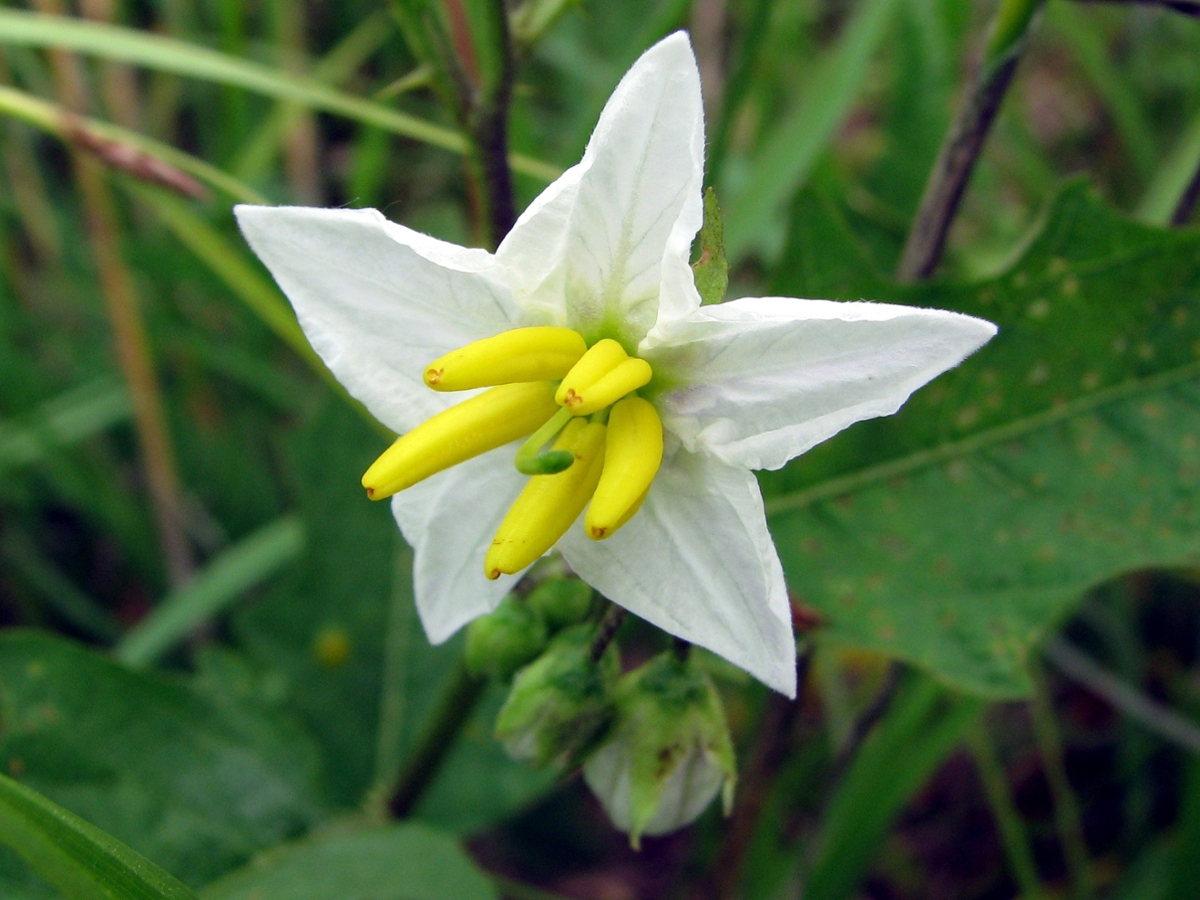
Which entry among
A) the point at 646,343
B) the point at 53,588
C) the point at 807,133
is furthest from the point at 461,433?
the point at 53,588

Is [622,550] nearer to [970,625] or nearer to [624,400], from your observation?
[624,400]

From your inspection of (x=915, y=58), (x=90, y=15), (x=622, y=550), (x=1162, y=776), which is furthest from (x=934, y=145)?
(x=90, y=15)

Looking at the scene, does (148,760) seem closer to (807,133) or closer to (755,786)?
(755,786)

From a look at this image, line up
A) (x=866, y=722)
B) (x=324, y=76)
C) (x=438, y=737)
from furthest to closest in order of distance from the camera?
(x=324, y=76) → (x=866, y=722) → (x=438, y=737)

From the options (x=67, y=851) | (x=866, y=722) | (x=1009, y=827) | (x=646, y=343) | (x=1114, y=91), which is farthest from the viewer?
(x=1114, y=91)

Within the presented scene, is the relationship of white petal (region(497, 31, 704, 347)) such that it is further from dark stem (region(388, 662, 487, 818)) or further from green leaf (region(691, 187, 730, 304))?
dark stem (region(388, 662, 487, 818))

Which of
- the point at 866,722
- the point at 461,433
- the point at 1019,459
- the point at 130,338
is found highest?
the point at 461,433

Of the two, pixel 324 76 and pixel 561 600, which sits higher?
pixel 324 76
